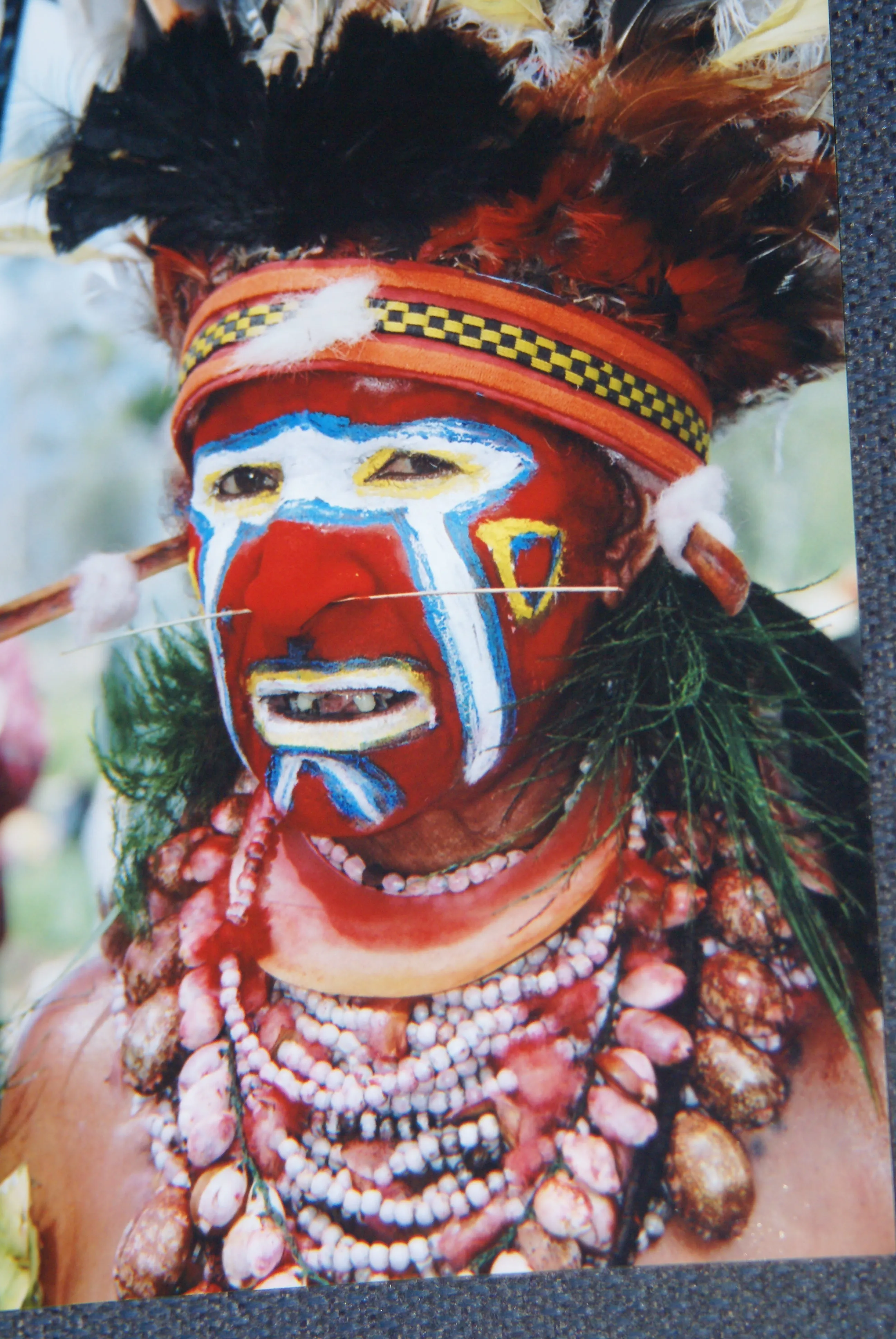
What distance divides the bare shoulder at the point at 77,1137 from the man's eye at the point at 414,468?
617mm

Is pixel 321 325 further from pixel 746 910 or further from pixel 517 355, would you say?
pixel 746 910

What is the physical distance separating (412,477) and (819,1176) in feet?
2.54

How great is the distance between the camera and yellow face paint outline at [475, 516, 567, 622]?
0.90m

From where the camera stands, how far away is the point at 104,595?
1013 mm

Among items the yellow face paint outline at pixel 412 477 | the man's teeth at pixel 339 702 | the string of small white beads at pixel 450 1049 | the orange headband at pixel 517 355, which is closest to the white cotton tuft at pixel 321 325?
the orange headband at pixel 517 355

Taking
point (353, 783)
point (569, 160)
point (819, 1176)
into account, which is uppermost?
point (569, 160)

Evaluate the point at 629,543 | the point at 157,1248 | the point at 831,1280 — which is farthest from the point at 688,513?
the point at 157,1248

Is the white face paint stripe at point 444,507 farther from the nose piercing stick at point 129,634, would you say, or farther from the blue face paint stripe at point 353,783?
the nose piercing stick at point 129,634

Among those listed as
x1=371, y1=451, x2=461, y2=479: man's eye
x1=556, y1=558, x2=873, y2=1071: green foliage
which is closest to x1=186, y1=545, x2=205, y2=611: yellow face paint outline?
x1=371, y1=451, x2=461, y2=479: man's eye

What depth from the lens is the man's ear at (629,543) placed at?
926 mm

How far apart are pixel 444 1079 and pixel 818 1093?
36 centimetres

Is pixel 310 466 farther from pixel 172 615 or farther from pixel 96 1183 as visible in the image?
pixel 96 1183

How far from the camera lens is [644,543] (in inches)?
36.5

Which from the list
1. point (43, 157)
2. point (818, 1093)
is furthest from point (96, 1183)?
point (43, 157)
